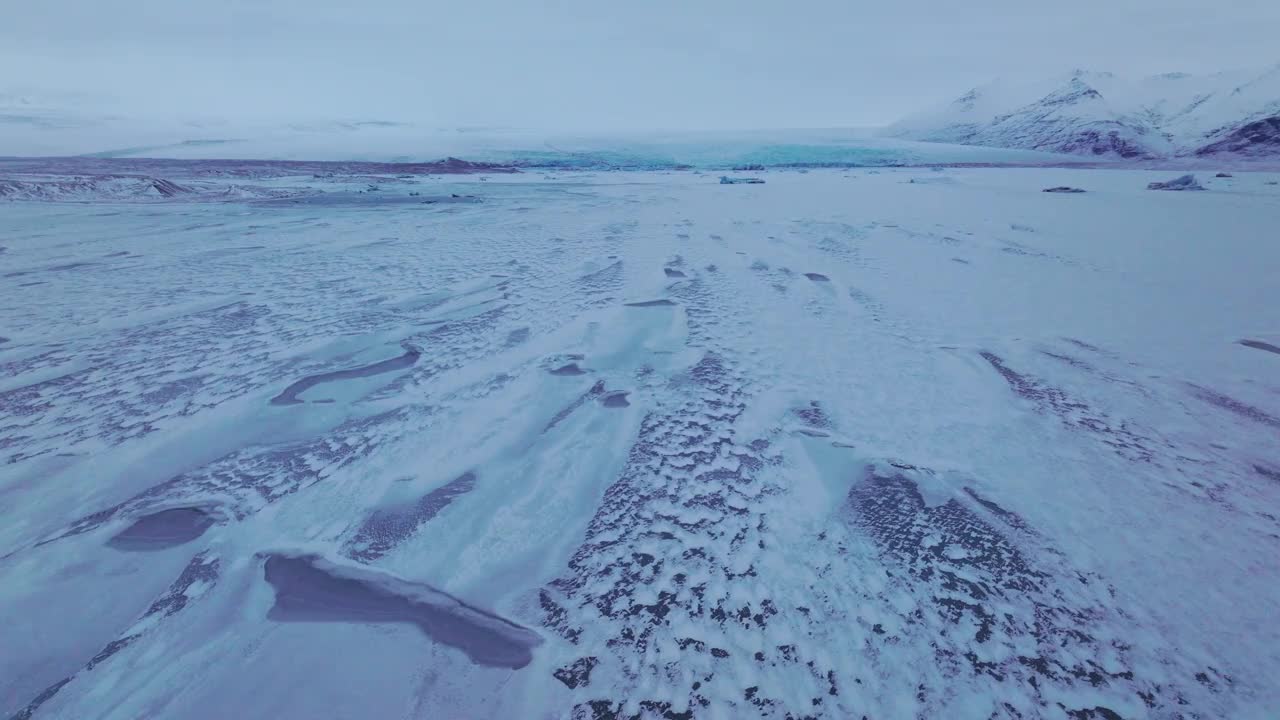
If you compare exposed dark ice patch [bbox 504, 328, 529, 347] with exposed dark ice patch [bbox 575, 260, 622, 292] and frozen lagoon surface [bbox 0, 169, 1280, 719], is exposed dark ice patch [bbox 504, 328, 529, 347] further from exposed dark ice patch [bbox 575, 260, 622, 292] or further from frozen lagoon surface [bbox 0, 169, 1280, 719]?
exposed dark ice patch [bbox 575, 260, 622, 292]

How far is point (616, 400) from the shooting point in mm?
2885

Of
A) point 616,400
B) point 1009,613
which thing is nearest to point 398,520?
point 616,400

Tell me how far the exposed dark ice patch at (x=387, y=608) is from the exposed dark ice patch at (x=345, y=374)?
1.34m

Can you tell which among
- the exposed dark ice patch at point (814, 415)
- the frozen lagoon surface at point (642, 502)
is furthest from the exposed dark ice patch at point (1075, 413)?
the exposed dark ice patch at point (814, 415)

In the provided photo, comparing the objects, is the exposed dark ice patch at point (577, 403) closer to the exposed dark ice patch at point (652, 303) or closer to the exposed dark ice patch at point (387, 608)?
the exposed dark ice patch at point (387, 608)

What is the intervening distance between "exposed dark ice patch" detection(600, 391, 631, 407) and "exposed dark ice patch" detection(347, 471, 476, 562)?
→ 0.87 m

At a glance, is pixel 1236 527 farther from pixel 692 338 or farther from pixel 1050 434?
pixel 692 338

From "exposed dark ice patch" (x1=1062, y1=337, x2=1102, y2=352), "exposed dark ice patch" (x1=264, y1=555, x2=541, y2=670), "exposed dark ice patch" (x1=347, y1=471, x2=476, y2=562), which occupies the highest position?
"exposed dark ice patch" (x1=1062, y1=337, x2=1102, y2=352)

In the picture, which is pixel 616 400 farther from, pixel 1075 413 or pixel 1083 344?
pixel 1083 344

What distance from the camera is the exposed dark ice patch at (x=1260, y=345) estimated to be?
3304mm

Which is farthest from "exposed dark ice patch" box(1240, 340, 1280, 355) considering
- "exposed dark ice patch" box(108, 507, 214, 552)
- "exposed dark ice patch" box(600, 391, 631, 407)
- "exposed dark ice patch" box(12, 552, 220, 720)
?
"exposed dark ice patch" box(108, 507, 214, 552)

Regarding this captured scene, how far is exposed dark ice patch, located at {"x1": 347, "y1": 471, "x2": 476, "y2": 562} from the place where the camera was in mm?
1828

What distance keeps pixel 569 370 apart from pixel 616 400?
19.2 inches

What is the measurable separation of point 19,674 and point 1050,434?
379cm
